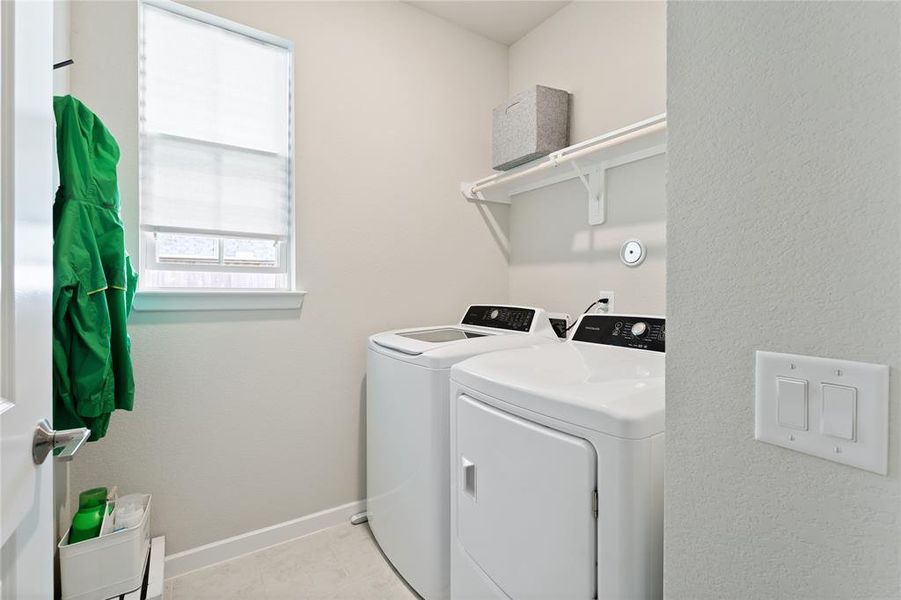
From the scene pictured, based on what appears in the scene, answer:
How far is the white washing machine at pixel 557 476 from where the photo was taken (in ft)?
2.82

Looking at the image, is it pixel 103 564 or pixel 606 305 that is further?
pixel 606 305

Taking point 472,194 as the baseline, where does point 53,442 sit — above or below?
below

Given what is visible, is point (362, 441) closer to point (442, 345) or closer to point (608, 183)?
point (442, 345)

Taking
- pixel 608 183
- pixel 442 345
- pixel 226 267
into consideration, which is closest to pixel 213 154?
pixel 226 267

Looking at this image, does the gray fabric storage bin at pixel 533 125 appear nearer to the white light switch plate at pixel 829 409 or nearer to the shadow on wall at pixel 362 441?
the shadow on wall at pixel 362 441

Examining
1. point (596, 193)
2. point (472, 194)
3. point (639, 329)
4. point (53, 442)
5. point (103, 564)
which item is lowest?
point (103, 564)

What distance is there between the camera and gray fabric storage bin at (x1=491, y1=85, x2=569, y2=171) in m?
2.13

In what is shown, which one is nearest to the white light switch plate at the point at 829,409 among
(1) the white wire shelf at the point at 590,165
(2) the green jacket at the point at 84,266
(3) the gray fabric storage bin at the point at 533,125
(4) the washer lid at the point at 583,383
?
(4) the washer lid at the point at 583,383

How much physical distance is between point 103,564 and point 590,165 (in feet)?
8.20

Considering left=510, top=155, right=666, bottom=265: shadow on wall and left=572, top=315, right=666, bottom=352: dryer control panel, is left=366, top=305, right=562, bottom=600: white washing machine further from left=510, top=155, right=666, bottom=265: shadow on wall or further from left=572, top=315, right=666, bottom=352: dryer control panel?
left=510, top=155, right=666, bottom=265: shadow on wall

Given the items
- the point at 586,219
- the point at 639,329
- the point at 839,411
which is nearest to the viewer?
the point at 839,411

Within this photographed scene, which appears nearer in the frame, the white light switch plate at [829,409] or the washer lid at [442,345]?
the white light switch plate at [829,409]

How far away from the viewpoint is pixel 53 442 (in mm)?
625

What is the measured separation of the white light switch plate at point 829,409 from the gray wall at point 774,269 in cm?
1
